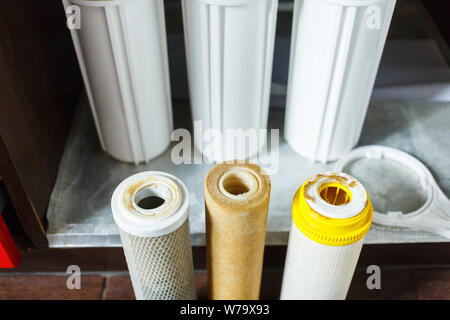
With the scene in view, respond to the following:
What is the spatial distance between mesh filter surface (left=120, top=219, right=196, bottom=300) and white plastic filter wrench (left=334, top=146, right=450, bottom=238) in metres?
0.32

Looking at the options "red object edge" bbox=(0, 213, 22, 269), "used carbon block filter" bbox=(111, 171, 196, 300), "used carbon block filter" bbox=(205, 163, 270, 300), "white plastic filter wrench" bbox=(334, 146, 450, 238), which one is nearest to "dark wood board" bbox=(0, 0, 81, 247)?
"red object edge" bbox=(0, 213, 22, 269)

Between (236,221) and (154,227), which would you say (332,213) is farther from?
(154,227)

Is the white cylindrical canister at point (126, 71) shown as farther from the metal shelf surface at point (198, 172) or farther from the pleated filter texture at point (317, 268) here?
the pleated filter texture at point (317, 268)

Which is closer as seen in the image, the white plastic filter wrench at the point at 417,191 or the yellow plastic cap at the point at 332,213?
the yellow plastic cap at the point at 332,213

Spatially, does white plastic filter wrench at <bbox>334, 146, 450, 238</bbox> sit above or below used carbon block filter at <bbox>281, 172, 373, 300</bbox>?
below

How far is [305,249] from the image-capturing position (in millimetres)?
652

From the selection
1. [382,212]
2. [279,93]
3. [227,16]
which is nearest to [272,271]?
[382,212]

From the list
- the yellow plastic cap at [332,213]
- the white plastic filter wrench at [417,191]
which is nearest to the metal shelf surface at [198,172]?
the white plastic filter wrench at [417,191]

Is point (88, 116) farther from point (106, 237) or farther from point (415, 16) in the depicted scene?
point (415, 16)

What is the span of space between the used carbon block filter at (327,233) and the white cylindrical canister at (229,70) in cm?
21

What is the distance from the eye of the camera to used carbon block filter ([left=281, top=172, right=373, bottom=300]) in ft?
1.98

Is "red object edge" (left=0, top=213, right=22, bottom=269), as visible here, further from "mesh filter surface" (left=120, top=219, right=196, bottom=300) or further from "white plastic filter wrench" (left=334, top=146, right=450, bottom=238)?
"white plastic filter wrench" (left=334, top=146, right=450, bottom=238)

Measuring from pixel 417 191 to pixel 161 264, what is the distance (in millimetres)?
467

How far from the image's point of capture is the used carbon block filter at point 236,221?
2.00ft
